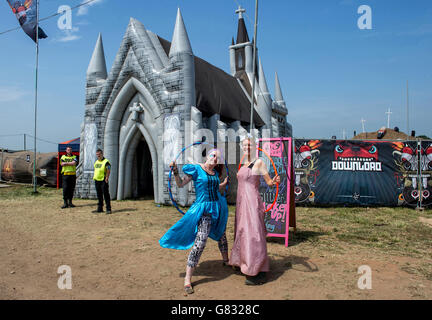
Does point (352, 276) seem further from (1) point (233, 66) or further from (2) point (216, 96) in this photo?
(1) point (233, 66)

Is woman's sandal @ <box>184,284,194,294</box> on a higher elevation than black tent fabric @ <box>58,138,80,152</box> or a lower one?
lower

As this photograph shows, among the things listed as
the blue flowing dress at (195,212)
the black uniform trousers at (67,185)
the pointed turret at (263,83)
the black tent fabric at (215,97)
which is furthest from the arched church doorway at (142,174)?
the pointed turret at (263,83)

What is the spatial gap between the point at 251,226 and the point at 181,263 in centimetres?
157

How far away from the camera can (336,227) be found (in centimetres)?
774

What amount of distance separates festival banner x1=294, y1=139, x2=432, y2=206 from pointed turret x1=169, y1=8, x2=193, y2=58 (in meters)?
5.72

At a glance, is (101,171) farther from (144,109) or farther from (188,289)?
(188,289)

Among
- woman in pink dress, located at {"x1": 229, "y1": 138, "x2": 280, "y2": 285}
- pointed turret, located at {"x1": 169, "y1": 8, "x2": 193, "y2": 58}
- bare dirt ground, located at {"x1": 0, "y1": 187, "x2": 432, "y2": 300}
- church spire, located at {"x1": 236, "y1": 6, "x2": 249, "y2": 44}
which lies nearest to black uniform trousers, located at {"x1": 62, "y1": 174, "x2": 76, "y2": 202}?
bare dirt ground, located at {"x1": 0, "y1": 187, "x2": 432, "y2": 300}

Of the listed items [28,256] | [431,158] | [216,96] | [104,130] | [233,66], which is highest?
[233,66]

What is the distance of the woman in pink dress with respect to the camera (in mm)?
4145

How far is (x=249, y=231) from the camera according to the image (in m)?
4.21

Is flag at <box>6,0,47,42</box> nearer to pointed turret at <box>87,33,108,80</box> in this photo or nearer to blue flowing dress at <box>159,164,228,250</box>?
pointed turret at <box>87,33,108,80</box>
